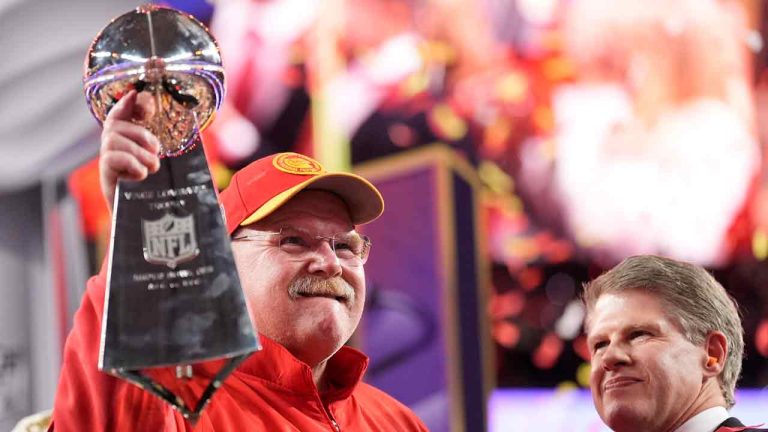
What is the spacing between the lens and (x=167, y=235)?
1.33 metres

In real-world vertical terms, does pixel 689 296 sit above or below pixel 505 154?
below

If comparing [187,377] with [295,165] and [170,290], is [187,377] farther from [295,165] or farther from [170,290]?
[295,165]

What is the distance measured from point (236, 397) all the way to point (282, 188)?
396 mm

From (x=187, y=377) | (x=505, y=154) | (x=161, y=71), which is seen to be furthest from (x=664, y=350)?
(x=505, y=154)

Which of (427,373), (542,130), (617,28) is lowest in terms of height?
(427,373)

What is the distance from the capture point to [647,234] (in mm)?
4277

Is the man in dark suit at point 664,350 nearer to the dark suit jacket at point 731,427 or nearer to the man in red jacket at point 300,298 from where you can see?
the dark suit jacket at point 731,427

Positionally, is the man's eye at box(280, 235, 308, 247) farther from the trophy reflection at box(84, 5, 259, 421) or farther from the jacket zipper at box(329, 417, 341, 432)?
the trophy reflection at box(84, 5, 259, 421)

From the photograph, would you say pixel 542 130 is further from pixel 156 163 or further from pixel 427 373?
pixel 156 163

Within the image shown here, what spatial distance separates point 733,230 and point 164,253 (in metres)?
3.40

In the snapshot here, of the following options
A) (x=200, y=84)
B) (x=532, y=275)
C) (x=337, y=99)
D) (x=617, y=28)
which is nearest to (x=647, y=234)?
(x=532, y=275)

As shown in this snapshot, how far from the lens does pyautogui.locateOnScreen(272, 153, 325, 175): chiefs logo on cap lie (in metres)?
2.06

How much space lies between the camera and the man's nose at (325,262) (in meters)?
1.99

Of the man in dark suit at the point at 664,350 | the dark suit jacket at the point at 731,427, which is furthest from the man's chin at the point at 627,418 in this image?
the dark suit jacket at the point at 731,427
